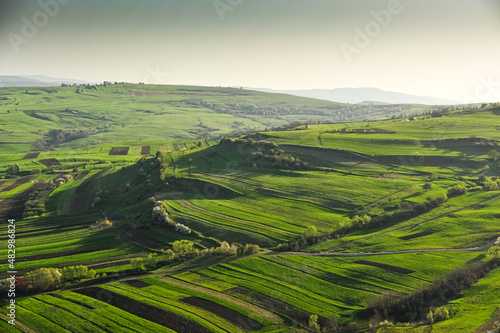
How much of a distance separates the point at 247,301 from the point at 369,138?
112 metres

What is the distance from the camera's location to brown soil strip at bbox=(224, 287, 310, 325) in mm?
57281

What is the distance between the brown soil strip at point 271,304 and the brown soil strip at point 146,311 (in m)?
10.7

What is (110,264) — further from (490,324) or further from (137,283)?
(490,324)

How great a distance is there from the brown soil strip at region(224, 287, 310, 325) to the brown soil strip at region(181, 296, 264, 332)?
424 cm

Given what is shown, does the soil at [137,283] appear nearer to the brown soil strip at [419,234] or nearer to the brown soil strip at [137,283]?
the brown soil strip at [137,283]

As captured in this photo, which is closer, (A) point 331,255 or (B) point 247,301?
(B) point 247,301

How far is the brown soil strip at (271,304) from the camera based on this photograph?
2255 inches

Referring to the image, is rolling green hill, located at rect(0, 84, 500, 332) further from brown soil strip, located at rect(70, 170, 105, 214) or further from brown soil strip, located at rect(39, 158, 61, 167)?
brown soil strip, located at rect(39, 158, 61, 167)

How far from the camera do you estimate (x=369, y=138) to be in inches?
6004

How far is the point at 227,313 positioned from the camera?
193 ft

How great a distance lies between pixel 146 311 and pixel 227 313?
14166mm

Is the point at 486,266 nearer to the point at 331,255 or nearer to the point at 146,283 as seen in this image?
the point at 331,255

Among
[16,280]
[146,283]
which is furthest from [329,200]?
[16,280]

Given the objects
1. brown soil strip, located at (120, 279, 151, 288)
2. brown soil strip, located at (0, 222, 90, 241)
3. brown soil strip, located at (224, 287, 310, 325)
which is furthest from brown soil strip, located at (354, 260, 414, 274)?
brown soil strip, located at (0, 222, 90, 241)
